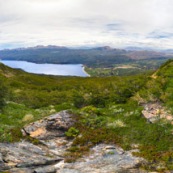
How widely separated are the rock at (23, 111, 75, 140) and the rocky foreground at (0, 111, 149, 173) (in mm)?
61

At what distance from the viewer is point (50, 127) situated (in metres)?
16.9

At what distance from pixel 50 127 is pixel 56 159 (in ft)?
13.5

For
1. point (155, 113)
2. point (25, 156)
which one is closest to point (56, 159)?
point (25, 156)

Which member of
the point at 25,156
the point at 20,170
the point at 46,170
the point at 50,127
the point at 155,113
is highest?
the point at 155,113

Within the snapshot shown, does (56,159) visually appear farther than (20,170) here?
Yes

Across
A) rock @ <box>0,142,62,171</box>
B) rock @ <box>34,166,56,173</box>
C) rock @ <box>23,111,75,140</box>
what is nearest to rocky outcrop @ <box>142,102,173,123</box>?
rock @ <box>23,111,75,140</box>

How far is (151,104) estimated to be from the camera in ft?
68.2

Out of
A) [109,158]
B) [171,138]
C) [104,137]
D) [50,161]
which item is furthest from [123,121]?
[50,161]

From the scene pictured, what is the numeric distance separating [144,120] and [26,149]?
7.48 m

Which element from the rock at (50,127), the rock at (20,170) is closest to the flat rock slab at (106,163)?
the rock at (20,170)

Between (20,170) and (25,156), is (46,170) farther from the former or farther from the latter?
(25,156)

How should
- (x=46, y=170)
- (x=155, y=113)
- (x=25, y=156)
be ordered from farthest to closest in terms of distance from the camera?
(x=155, y=113) < (x=25, y=156) < (x=46, y=170)

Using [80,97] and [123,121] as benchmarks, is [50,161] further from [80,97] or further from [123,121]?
[80,97]

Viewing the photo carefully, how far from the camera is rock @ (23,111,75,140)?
635 inches
